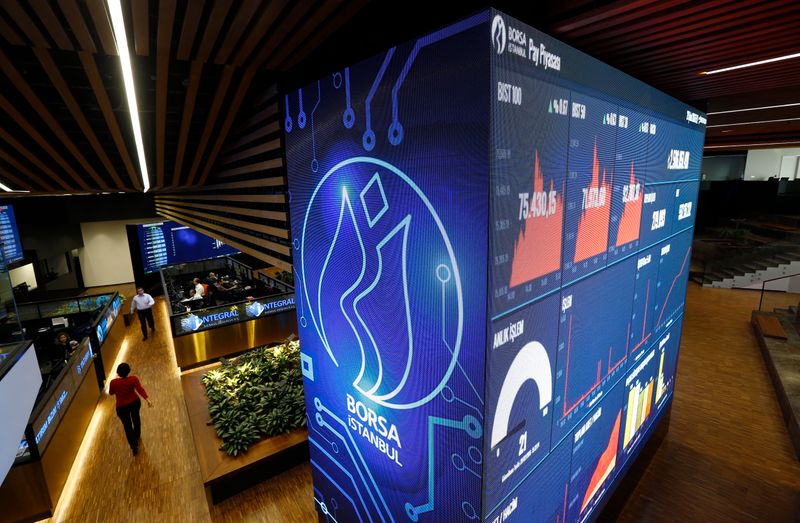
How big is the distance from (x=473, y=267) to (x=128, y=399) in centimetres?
552

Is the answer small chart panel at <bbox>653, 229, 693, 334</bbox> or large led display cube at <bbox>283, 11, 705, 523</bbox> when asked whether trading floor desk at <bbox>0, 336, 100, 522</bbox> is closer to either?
large led display cube at <bbox>283, 11, 705, 523</bbox>

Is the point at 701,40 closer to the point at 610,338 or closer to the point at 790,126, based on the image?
the point at 610,338

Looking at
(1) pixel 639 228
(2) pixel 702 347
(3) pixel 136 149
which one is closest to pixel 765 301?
(2) pixel 702 347

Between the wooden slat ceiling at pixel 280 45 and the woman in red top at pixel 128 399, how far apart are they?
10.5ft

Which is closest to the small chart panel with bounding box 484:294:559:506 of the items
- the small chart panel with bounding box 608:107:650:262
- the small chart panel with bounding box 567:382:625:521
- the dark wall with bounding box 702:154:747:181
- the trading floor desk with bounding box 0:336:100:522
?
the small chart panel with bounding box 567:382:625:521

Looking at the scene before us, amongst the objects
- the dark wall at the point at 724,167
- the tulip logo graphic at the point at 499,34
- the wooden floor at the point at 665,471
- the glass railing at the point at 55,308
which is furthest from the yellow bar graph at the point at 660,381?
the dark wall at the point at 724,167

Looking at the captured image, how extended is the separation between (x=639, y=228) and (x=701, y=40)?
1422 mm

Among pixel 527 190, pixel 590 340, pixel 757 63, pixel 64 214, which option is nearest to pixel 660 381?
pixel 590 340

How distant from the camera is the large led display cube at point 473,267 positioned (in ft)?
6.28

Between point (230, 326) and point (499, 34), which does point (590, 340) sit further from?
point (230, 326)

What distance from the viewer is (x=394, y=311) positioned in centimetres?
244

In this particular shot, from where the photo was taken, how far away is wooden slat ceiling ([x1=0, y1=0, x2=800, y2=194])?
223cm

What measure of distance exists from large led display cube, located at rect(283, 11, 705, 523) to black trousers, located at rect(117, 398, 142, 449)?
10.9ft

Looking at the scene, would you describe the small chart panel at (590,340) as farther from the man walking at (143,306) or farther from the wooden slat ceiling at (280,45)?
the man walking at (143,306)
